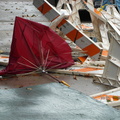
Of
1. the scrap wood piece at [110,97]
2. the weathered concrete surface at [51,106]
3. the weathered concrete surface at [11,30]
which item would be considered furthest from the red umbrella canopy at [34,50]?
the scrap wood piece at [110,97]

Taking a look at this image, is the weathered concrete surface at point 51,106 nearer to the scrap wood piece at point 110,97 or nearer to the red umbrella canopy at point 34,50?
the scrap wood piece at point 110,97

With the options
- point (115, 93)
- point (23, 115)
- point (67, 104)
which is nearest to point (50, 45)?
point (115, 93)

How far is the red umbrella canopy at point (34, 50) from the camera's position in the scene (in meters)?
8.38

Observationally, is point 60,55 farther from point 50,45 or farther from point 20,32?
point 20,32

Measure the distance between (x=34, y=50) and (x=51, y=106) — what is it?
10.3 feet

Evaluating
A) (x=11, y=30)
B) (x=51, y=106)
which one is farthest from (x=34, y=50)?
(x=11, y=30)

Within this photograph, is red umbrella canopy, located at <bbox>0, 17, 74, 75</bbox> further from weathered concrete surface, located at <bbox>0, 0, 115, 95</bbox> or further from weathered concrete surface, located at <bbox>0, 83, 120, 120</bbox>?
weathered concrete surface, located at <bbox>0, 83, 120, 120</bbox>

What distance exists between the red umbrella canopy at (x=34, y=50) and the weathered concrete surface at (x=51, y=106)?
4.82 ft

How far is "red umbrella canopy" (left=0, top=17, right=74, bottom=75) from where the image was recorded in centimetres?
838

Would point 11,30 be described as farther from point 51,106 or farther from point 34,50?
point 51,106

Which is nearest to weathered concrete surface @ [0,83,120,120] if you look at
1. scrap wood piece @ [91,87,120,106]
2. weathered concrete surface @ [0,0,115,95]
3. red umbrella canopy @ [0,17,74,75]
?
scrap wood piece @ [91,87,120,106]

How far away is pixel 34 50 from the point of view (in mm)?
8547

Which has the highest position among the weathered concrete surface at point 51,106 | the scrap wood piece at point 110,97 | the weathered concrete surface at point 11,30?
the weathered concrete surface at point 51,106

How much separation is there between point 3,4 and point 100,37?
11059 millimetres
